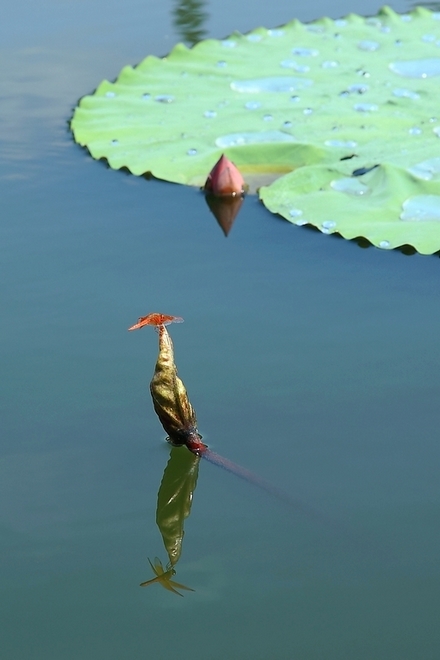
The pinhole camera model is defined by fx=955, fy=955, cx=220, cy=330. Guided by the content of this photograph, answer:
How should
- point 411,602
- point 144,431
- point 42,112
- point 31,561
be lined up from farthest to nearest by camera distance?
point 42,112 → point 144,431 → point 31,561 → point 411,602

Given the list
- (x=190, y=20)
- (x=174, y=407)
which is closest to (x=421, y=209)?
(x=174, y=407)

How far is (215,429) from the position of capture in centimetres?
202

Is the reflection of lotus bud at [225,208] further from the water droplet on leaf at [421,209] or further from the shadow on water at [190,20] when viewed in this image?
the shadow on water at [190,20]

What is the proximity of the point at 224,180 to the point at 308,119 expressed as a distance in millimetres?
548

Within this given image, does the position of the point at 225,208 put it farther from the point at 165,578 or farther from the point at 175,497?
the point at 165,578

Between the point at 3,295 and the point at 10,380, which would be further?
the point at 3,295

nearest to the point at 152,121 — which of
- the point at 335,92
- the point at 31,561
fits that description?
the point at 335,92

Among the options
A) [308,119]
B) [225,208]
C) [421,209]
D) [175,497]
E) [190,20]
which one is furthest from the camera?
[190,20]

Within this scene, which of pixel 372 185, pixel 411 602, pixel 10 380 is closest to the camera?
pixel 411 602

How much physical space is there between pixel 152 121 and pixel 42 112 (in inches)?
21.2

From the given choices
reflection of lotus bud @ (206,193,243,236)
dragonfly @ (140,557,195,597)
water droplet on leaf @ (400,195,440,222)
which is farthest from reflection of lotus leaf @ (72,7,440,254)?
dragonfly @ (140,557,195,597)

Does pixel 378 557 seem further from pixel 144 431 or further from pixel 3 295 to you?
pixel 3 295

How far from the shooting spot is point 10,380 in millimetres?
2264

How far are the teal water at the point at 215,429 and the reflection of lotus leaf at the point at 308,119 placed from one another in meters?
0.13
